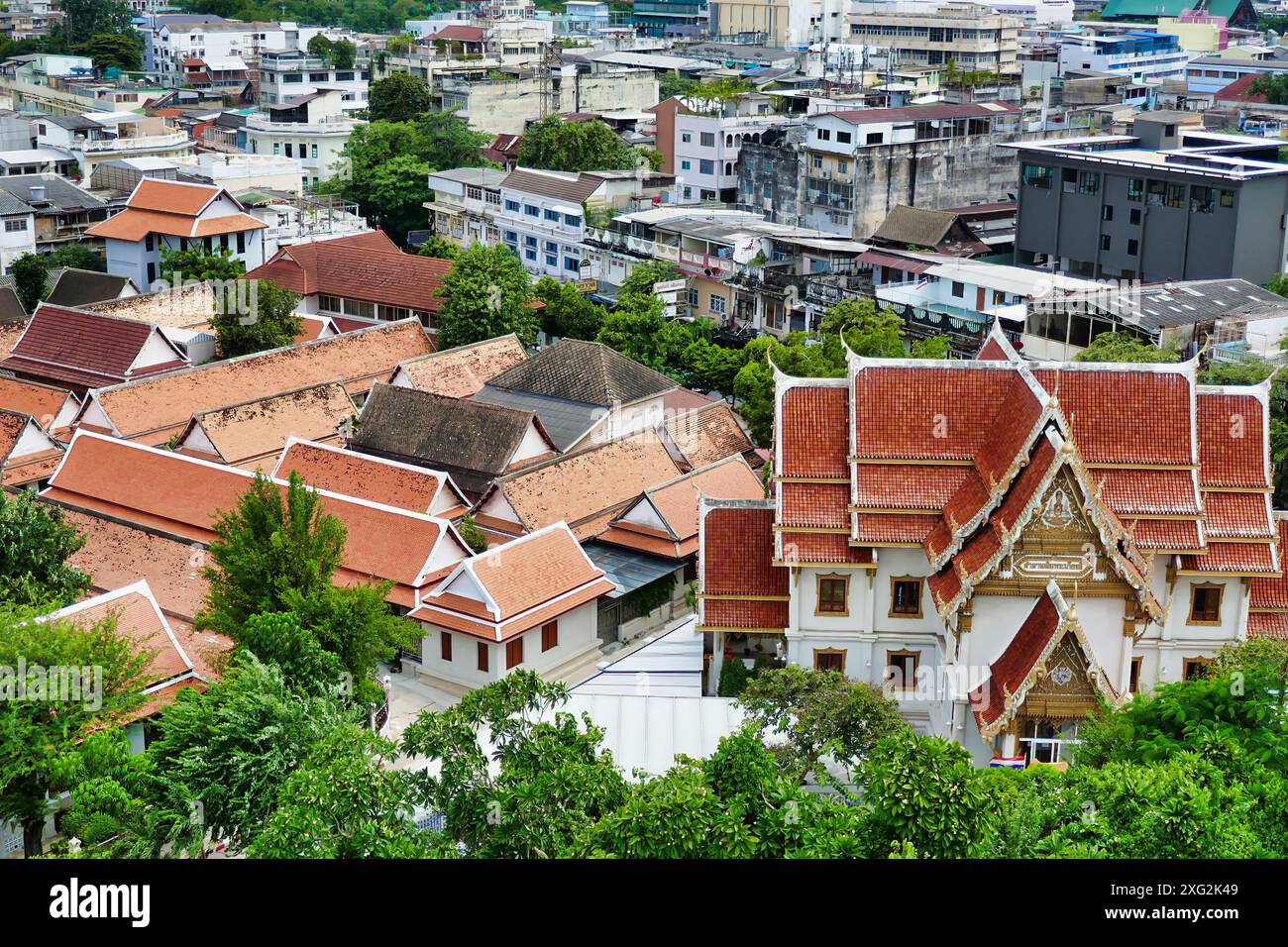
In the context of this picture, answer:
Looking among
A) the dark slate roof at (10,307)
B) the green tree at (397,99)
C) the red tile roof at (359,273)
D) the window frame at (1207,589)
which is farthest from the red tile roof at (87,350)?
the green tree at (397,99)

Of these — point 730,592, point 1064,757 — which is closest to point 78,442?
point 730,592

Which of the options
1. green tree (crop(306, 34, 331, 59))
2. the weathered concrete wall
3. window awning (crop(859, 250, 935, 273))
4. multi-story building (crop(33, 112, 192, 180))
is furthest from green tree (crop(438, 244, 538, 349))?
green tree (crop(306, 34, 331, 59))

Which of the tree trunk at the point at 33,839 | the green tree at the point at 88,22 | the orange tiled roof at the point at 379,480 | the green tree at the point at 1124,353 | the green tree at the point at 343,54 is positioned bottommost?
the tree trunk at the point at 33,839

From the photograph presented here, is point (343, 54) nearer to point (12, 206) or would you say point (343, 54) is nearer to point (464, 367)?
point (12, 206)

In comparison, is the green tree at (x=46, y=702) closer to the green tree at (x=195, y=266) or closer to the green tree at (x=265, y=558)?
the green tree at (x=265, y=558)

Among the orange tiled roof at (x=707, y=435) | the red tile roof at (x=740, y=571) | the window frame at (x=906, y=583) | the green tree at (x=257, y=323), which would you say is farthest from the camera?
the green tree at (x=257, y=323)

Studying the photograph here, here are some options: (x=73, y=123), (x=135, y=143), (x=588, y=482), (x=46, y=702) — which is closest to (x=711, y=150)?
(x=135, y=143)
